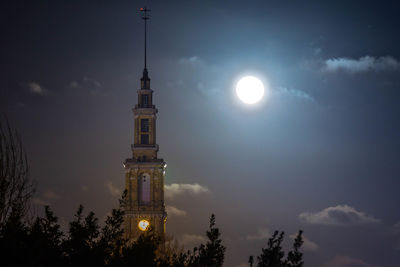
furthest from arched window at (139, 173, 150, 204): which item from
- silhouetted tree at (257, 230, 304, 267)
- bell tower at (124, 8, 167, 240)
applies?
silhouetted tree at (257, 230, 304, 267)

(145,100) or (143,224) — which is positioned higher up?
(145,100)

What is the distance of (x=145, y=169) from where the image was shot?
104250 millimetres

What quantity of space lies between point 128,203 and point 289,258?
62634mm

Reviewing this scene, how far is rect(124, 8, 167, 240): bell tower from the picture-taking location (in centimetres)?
10200

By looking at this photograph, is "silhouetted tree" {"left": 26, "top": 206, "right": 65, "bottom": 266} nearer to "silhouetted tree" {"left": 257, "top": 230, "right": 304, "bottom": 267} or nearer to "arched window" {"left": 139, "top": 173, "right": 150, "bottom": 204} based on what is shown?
"silhouetted tree" {"left": 257, "top": 230, "right": 304, "bottom": 267}

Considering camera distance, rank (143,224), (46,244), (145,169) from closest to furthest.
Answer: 1. (46,244)
2. (143,224)
3. (145,169)

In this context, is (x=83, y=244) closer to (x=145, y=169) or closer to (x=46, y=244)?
(x=46, y=244)

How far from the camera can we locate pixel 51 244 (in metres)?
31.4

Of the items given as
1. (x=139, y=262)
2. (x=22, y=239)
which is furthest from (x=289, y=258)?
(x=22, y=239)

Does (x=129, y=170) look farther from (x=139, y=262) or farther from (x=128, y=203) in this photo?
(x=139, y=262)

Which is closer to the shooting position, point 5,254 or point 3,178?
point 5,254


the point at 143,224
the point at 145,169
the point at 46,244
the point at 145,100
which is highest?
the point at 145,100

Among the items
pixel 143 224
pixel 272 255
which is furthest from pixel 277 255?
pixel 143 224

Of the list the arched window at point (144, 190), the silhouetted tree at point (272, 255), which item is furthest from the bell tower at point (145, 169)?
the silhouetted tree at point (272, 255)
